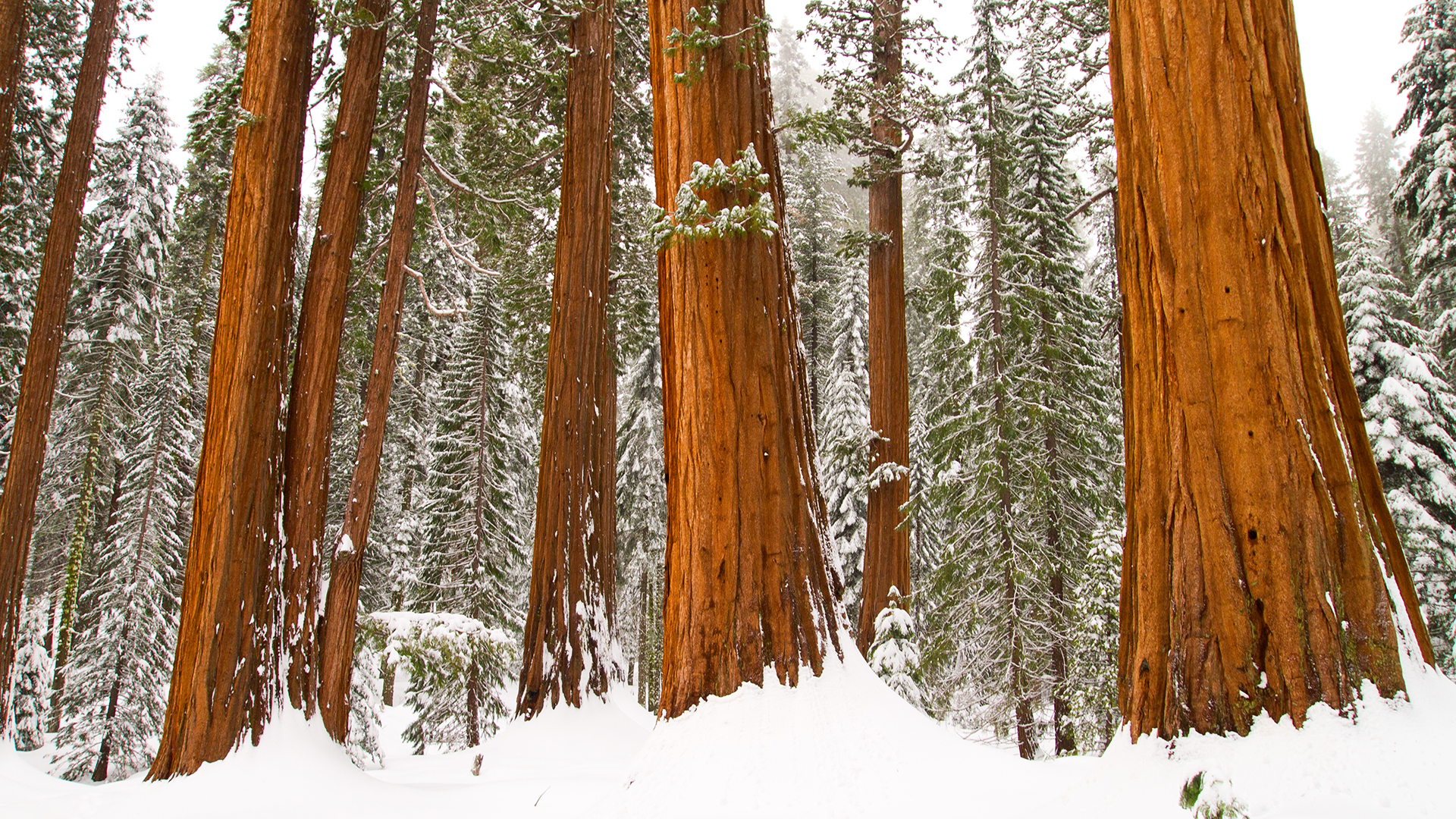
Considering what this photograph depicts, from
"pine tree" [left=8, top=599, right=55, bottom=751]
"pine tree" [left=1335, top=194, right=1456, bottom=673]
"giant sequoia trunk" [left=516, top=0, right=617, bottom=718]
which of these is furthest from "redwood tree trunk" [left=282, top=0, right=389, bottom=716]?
"pine tree" [left=1335, top=194, right=1456, bottom=673]

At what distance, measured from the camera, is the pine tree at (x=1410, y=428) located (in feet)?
44.1

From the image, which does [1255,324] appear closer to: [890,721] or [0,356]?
[890,721]

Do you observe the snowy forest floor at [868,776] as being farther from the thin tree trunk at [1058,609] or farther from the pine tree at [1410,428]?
the pine tree at [1410,428]

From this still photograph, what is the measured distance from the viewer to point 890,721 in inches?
136

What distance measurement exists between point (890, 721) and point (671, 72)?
3471 mm

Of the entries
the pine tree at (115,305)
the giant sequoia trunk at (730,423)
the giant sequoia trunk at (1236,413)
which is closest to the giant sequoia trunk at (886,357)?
the giant sequoia trunk at (730,423)

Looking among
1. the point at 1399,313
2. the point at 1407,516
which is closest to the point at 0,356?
the point at 1407,516

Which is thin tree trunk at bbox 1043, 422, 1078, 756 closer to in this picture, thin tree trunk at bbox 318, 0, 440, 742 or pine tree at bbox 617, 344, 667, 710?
thin tree trunk at bbox 318, 0, 440, 742

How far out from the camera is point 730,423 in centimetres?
367

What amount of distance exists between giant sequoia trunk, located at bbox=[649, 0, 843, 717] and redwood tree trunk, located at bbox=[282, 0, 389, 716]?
4532 mm

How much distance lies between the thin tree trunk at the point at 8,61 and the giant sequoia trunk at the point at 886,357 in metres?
11.0

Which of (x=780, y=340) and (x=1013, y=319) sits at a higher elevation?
(x=1013, y=319)

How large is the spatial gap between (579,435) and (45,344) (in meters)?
7.65

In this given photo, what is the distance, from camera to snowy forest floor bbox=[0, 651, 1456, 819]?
88.0 inches
